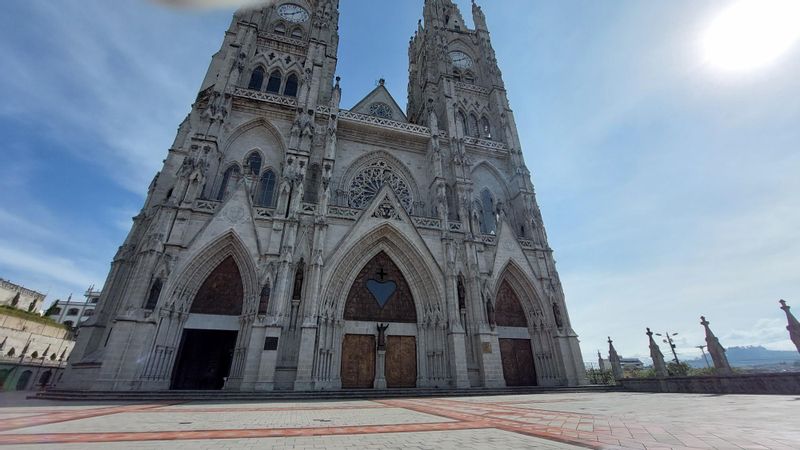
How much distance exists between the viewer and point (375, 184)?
20734mm

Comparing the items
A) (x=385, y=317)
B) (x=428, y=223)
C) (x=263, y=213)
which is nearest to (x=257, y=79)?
(x=263, y=213)

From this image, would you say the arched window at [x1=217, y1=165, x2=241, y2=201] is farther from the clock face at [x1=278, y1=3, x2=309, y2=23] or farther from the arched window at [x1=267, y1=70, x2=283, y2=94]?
the clock face at [x1=278, y1=3, x2=309, y2=23]

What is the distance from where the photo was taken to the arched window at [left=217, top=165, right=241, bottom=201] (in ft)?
56.0

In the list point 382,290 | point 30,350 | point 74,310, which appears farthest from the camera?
point 74,310

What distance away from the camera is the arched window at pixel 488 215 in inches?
828

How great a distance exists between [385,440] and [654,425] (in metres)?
3.98

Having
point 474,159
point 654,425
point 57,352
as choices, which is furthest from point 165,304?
point 57,352

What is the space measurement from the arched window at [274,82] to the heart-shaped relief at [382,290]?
14962 mm

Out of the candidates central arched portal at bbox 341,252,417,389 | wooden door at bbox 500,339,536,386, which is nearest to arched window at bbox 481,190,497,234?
wooden door at bbox 500,339,536,386

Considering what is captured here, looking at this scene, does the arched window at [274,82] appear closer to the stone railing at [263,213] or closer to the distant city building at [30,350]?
the stone railing at [263,213]

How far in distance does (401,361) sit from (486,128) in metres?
19.2

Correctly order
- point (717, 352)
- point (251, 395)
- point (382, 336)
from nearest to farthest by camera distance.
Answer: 1. point (251, 395)
2. point (717, 352)
3. point (382, 336)

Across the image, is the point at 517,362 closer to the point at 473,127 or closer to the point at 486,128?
the point at 473,127

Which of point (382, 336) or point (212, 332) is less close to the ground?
point (212, 332)
